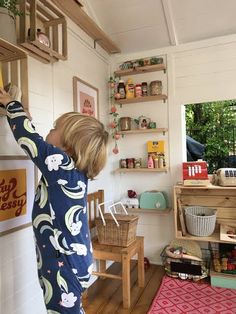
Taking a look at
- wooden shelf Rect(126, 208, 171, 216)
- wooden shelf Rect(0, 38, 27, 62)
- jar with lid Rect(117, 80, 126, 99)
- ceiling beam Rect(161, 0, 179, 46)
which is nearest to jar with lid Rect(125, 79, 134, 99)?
jar with lid Rect(117, 80, 126, 99)

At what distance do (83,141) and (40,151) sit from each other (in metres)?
0.20

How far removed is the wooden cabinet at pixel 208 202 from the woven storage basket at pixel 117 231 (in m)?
0.52

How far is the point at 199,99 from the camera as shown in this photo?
263 cm

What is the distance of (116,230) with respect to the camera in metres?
2.14

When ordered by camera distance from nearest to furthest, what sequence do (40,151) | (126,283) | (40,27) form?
(40,151)
(40,27)
(126,283)

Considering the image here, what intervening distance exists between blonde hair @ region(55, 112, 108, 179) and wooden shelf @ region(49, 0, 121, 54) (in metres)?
1.16

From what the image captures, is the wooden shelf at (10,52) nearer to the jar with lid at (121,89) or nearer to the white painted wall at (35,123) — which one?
the white painted wall at (35,123)

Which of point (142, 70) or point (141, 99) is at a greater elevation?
point (142, 70)

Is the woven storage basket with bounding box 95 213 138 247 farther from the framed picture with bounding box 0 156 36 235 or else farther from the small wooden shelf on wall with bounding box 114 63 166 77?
the small wooden shelf on wall with bounding box 114 63 166 77

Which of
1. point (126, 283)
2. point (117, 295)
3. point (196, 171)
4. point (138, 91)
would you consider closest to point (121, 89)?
point (138, 91)

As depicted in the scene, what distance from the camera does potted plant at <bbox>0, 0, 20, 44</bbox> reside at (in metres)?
1.31

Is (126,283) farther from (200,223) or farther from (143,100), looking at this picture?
(143,100)

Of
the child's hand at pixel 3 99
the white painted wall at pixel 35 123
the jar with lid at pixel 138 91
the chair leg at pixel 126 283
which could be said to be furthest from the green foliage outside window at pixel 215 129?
the child's hand at pixel 3 99

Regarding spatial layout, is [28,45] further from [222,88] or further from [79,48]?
[222,88]
